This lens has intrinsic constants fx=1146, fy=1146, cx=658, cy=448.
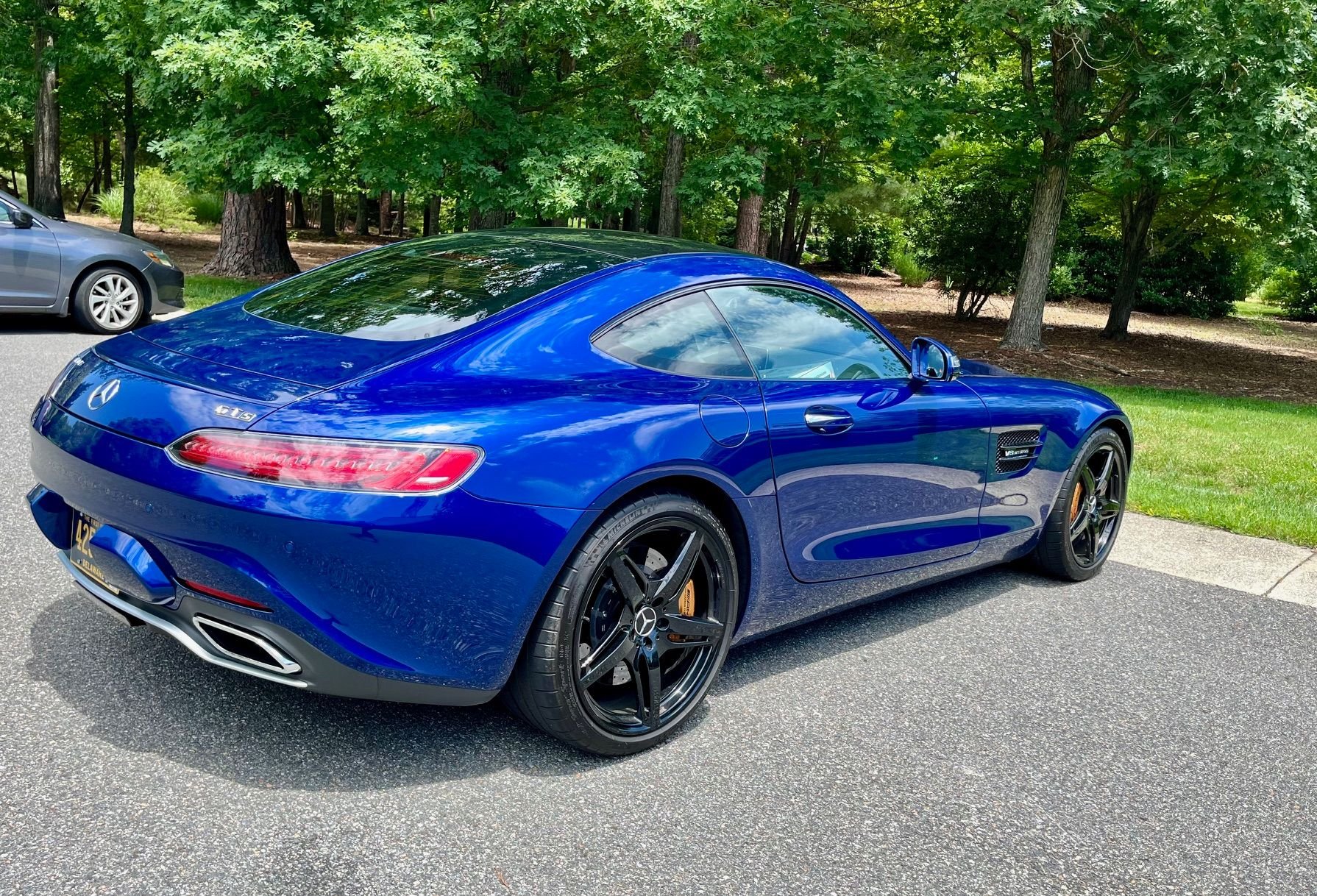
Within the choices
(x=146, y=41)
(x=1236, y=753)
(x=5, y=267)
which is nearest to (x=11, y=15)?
(x=146, y=41)

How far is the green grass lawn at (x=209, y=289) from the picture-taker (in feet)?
46.0

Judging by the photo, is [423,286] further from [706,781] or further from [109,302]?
[109,302]

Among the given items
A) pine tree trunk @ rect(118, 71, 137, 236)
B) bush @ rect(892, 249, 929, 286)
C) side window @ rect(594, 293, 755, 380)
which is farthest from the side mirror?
bush @ rect(892, 249, 929, 286)

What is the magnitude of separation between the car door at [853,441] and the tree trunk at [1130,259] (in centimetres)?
1706

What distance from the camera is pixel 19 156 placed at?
138 ft

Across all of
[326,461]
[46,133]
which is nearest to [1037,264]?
[326,461]

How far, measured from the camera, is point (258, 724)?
3.32 meters

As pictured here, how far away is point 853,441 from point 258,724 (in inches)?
84.0

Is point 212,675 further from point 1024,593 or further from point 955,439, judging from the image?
point 1024,593

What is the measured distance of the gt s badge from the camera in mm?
2893

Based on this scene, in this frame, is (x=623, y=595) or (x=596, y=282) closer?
(x=623, y=595)

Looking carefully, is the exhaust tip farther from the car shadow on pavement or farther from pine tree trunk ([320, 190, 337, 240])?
pine tree trunk ([320, 190, 337, 240])

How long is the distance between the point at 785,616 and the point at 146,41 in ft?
50.1

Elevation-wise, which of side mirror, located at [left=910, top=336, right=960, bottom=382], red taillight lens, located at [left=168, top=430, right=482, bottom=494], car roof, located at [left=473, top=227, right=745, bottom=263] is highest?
car roof, located at [left=473, top=227, right=745, bottom=263]
